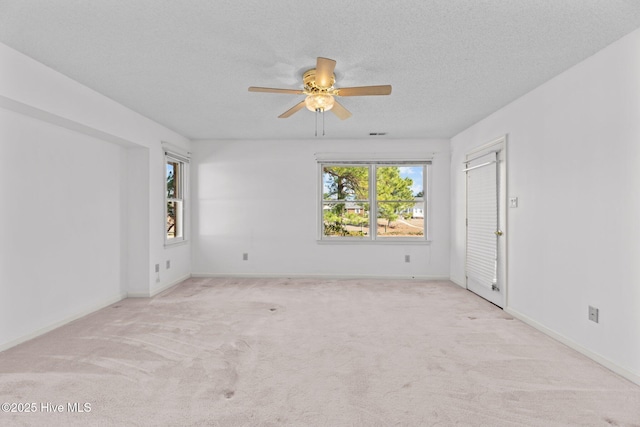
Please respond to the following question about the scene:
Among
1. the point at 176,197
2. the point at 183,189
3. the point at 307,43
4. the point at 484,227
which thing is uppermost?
the point at 307,43

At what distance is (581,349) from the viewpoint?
2.64m

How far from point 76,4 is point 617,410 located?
160 inches

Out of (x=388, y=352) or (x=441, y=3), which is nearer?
(x=441, y=3)

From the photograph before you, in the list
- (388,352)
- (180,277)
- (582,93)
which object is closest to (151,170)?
(180,277)

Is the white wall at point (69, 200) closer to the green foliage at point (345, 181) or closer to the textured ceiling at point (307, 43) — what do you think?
the textured ceiling at point (307, 43)

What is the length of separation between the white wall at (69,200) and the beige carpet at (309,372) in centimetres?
41

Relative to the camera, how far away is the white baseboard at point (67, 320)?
274 cm

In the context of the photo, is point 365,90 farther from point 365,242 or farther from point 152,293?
point 152,293

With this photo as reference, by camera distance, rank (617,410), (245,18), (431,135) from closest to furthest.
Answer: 1. (617,410)
2. (245,18)
3. (431,135)

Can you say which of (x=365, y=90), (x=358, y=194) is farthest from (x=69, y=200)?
(x=358, y=194)

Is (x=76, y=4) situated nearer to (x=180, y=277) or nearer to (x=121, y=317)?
(x=121, y=317)

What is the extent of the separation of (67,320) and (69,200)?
1.28 m

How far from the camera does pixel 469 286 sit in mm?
4754

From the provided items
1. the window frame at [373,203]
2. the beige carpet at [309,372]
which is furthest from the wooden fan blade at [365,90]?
the window frame at [373,203]
